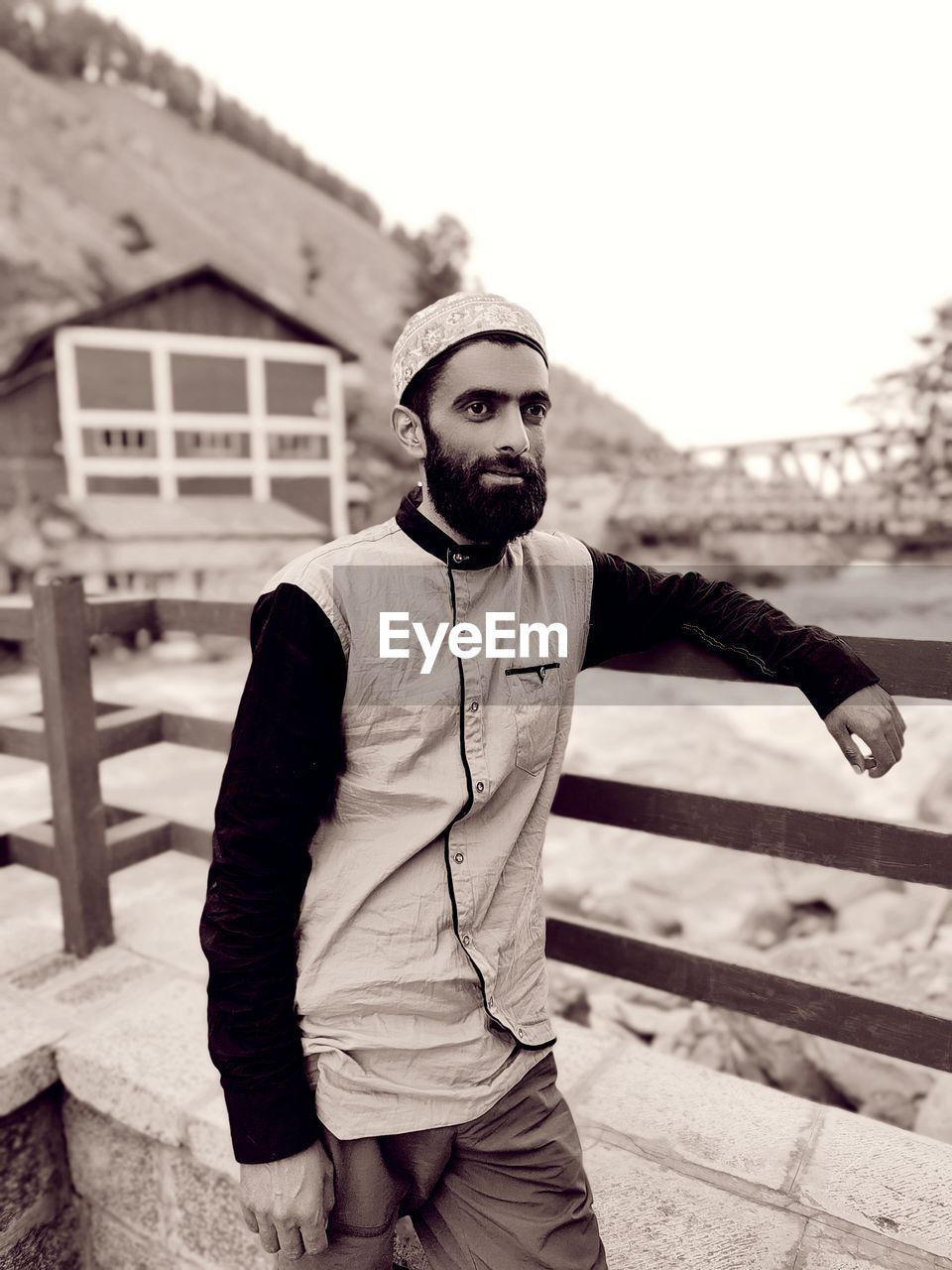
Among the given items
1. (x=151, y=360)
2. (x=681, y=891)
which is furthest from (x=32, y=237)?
(x=681, y=891)

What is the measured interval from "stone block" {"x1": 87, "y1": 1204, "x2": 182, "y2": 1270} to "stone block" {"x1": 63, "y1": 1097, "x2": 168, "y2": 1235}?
0.04 meters

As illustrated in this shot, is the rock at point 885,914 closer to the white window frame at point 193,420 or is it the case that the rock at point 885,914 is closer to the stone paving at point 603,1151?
the stone paving at point 603,1151

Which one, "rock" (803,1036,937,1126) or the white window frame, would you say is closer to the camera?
"rock" (803,1036,937,1126)

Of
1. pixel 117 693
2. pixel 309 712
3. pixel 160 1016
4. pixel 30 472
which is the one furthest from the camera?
pixel 30 472

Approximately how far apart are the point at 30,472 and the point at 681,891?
17743 mm

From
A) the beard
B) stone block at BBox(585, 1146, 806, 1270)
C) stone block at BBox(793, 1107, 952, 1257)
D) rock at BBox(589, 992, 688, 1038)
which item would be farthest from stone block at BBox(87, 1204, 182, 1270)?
rock at BBox(589, 992, 688, 1038)

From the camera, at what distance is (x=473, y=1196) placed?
1.42 meters

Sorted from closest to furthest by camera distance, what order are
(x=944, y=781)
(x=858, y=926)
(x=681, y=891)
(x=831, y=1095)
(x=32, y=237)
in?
(x=831, y=1095), (x=858, y=926), (x=681, y=891), (x=944, y=781), (x=32, y=237)

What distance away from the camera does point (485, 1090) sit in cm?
142

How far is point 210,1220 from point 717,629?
1729mm

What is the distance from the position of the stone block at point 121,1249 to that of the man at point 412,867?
3.40ft

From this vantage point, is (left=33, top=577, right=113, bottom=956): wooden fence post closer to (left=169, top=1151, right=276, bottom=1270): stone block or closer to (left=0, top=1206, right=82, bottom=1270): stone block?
(left=0, top=1206, right=82, bottom=1270): stone block

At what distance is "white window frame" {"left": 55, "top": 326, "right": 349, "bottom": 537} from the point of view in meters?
19.3

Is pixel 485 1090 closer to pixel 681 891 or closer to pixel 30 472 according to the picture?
pixel 681 891
